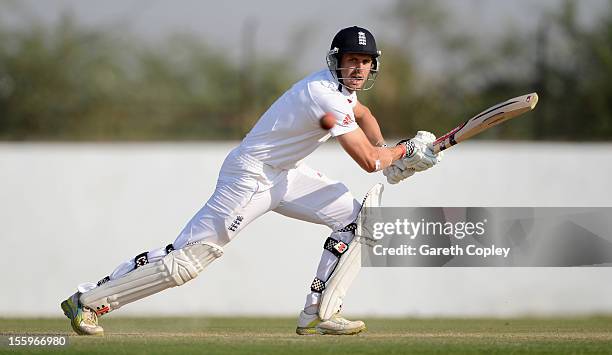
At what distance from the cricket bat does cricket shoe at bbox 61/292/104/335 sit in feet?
6.85

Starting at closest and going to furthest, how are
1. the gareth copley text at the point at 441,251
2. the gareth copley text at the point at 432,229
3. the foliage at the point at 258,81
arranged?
the gareth copley text at the point at 432,229
the gareth copley text at the point at 441,251
the foliage at the point at 258,81

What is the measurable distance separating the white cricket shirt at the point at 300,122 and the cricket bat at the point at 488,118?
0.61 metres

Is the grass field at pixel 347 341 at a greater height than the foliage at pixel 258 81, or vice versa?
the foliage at pixel 258 81

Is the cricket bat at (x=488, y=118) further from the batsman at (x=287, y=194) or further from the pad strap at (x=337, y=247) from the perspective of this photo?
the pad strap at (x=337, y=247)

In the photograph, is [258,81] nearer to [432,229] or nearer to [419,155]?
[432,229]

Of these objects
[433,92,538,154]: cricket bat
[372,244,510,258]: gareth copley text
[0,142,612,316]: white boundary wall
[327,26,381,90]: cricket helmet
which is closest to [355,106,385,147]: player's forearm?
[433,92,538,154]: cricket bat

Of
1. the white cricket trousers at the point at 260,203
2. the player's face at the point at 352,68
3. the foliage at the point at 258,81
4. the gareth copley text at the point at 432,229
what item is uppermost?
the foliage at the point at 258,81

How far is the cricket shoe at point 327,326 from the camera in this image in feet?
19.8

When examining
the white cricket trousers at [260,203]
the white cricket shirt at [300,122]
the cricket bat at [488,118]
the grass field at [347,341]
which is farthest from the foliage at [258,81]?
the white cricket shirt at [300,122]

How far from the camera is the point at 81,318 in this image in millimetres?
5980

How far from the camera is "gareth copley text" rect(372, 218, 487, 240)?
27.4 feet

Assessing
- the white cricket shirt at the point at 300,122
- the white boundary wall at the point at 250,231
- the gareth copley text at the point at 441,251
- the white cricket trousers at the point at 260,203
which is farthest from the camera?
the white boundary wall at the point at 250,231

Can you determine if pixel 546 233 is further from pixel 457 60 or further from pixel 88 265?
pixel 457 60

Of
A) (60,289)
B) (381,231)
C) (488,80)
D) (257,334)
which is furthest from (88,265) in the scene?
(488,80)
